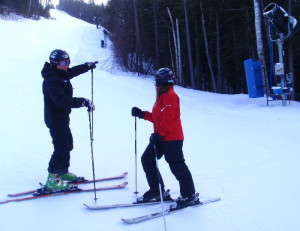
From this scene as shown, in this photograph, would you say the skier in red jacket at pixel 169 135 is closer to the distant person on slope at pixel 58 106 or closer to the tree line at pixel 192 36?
the distant person on slope at pixel 58 106

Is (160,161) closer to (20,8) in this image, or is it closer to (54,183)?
(54,183)

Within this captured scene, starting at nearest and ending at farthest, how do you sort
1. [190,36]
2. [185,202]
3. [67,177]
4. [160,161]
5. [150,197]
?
[185,202], [150,197], [67,177], [160,161], [190,36]

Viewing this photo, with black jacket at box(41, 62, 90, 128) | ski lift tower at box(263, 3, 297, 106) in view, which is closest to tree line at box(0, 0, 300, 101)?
ski lift tower at box(263, 3, 297, 106)

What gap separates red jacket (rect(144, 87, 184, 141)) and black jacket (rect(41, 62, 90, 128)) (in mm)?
1070

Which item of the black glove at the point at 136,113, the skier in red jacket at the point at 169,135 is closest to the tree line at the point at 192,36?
the black glove at the point at 136,113

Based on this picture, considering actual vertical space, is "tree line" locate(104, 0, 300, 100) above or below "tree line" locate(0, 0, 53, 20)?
below

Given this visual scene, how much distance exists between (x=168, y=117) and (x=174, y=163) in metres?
0.57

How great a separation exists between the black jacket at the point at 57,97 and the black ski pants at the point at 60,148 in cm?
10

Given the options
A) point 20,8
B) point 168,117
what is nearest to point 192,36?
point 20,8

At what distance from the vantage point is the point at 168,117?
367 cm

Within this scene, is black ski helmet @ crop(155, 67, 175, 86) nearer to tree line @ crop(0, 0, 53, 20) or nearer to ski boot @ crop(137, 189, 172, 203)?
ski boot @ crop(137, 189, 172, 203)

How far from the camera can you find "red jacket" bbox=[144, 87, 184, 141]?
3672 millimetres

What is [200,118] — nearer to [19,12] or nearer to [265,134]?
[265,134]

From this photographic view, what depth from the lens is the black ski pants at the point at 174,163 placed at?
3.83 metres
